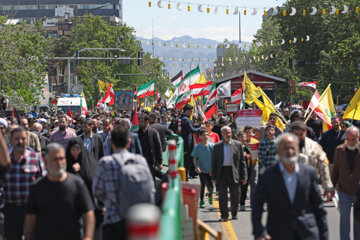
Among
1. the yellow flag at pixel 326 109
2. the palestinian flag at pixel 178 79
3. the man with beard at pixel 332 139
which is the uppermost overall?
the palestinian flag at pixel 178 79

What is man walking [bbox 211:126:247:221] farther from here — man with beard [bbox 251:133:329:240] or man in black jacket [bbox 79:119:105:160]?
man with beard [bbox 251:133:329:240]

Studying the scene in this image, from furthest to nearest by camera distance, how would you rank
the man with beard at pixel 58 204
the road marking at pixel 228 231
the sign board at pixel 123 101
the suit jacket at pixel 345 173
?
the sign board at pixel 123 101 → the road marking at pixel 228 231 → the suit jacket at pixel 345 173 → the man with beard at pixel 58 204

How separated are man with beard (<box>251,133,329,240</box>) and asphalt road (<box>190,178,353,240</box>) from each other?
14.5 ft

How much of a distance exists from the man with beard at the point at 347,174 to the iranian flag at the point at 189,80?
16921mm

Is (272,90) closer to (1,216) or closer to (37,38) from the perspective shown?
(37,38)

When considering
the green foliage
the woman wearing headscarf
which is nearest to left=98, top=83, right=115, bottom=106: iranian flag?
the green foliage

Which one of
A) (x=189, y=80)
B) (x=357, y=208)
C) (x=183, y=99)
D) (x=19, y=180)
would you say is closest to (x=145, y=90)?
(x=189, y=80)

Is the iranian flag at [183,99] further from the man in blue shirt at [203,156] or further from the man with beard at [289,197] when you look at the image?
the man with beard at [289,197]

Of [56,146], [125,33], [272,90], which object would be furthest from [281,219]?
[125,33]

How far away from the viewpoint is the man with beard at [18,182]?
767 cm

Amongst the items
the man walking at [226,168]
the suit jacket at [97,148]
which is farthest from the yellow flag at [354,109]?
the suit jacket at [97,148]

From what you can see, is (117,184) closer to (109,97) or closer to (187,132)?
(187,132)

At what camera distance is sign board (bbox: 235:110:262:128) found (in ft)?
64.3

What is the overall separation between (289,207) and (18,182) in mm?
2919
